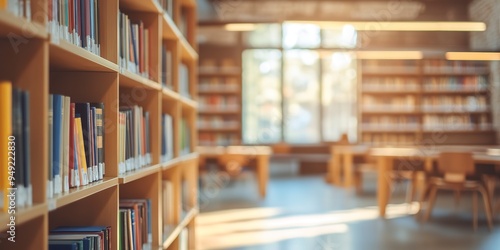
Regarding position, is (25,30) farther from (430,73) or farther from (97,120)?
(430,73)

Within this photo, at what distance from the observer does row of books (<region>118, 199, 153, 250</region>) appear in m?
2.15

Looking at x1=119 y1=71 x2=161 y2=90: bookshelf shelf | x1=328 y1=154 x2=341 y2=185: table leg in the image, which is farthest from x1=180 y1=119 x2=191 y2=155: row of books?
x1=328 y1=154 x2=341 y2=185: table leg

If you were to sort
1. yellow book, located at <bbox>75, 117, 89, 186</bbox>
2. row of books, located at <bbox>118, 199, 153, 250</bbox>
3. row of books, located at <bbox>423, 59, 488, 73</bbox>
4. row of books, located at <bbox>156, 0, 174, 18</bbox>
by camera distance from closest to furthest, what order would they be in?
1. yellow book, located at <bbox>75, 117, 89, 186</bbox>
2. row of books, located at <bbox>118, 199, 153, 250</bbox>
3. row of books, located at <bbox>156, 0, 174, 18</bbox>
4. row of books, located at <bbox>423, 59, 488, 73</bbox>

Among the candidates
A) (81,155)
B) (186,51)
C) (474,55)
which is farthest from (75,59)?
(474,55)

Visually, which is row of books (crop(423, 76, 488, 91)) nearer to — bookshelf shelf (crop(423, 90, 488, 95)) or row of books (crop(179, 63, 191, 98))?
bookshelf shelf (crop(423, 90, 488, 95))

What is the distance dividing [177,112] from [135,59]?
0.86m

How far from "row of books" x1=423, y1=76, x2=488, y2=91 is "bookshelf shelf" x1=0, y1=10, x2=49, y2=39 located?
10430 mm

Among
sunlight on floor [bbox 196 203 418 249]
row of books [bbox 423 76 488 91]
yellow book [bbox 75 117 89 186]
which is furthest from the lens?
row of books [bbox 423 76 488 91]

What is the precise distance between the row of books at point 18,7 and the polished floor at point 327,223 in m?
3.14

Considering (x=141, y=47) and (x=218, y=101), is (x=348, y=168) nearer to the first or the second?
(x=218, y=101)

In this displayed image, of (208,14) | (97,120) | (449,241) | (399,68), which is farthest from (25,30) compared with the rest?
(399,68)

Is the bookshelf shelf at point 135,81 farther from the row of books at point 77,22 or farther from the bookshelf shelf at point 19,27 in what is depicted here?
the bookshelf shelf at point 19,27

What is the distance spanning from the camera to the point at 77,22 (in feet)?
5.68

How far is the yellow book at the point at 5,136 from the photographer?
113cm
